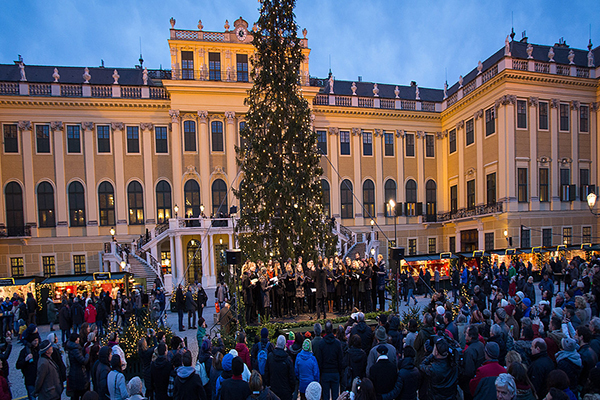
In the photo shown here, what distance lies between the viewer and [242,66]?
31.3 m

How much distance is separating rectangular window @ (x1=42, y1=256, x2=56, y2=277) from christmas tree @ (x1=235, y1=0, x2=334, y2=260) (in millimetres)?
21417

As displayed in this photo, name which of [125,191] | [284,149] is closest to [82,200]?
[125,191]

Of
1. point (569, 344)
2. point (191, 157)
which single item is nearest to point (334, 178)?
point (191, 157)

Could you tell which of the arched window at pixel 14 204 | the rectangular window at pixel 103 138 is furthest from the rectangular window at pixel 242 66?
the arched window at pixel 14 204

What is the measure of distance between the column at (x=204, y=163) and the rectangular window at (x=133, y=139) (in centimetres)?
494

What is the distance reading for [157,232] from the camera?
91.7 ft

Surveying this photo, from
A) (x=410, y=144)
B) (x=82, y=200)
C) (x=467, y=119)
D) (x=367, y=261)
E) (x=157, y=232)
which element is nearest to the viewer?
(x=367, y=261)

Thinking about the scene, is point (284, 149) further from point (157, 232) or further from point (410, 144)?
point (410, 144)

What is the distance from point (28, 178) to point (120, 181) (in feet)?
20.9

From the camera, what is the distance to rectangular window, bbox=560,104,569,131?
29.5 m

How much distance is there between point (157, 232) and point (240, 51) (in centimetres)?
1581

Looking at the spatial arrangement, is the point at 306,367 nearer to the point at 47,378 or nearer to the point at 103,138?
the point at 47,378

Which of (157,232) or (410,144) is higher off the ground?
(410,144)

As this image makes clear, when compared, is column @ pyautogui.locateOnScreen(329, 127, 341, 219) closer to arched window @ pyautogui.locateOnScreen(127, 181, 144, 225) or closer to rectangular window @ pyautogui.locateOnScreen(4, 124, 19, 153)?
arched window @ pyautogui.locateOnScreen(127, 181, 144, 225)
